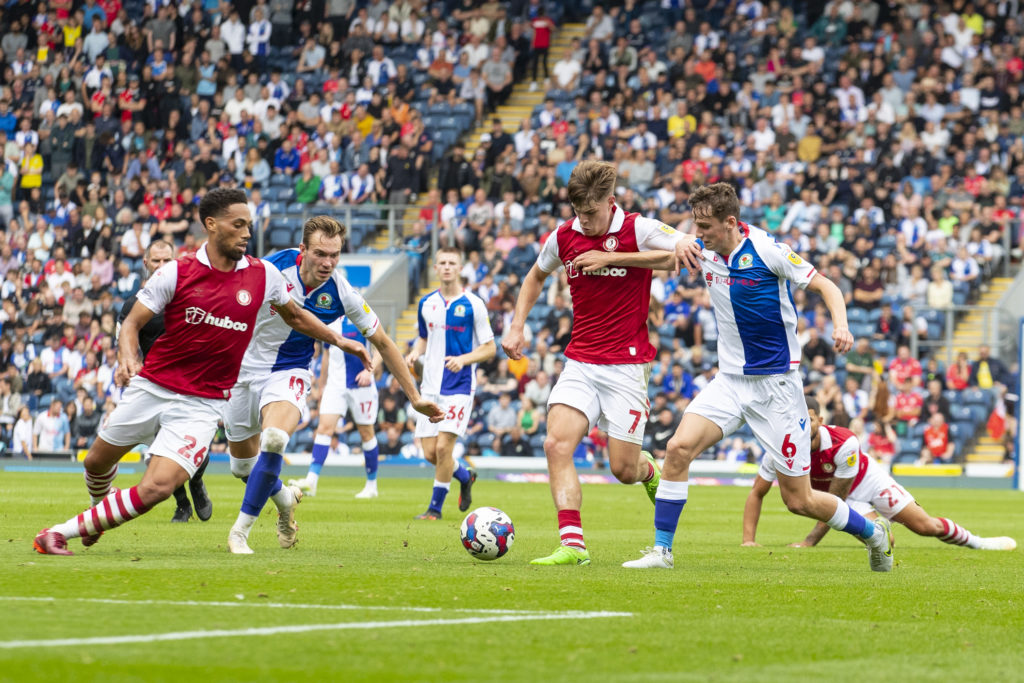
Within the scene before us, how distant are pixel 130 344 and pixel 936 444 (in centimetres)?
1962

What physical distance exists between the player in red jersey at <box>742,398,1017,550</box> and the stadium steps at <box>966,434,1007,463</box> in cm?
1463

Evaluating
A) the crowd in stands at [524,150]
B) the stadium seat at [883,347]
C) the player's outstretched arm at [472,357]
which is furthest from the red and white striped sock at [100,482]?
the stadium seat at [883,347]

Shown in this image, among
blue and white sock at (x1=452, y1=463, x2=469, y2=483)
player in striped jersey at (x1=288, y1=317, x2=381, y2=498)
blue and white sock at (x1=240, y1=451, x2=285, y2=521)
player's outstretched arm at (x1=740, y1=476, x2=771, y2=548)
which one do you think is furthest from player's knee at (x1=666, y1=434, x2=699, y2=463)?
player in striped jersey at (x1=288, y1=317, x2=381, y2=498)

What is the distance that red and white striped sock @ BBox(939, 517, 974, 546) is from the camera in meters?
12.0

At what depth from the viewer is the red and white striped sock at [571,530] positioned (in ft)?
31.6

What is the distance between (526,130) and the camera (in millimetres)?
32375

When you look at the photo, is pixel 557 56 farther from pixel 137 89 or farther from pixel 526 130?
pixel 137 89

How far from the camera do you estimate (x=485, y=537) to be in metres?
9.56

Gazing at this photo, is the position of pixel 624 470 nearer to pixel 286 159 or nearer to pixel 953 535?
pixel 953 535

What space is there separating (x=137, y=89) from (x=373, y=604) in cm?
3037

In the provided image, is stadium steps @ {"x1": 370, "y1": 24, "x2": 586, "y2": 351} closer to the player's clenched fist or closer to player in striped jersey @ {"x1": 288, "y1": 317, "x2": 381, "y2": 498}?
player in striped jersey @ {"x1": 288, "y1": 317, "x2": 381, "y2": 498}

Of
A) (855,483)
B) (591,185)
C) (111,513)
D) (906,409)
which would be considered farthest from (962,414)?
(111,513)

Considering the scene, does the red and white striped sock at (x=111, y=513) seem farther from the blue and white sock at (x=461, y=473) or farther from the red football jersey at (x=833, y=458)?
the blue and white sock at (x=461, y=473)

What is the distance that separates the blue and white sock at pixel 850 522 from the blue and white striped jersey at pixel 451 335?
6.05 m
